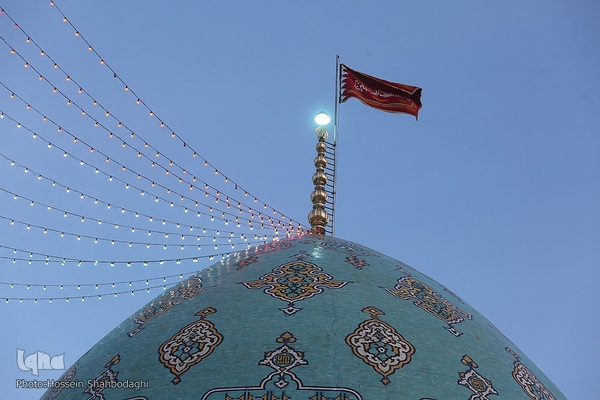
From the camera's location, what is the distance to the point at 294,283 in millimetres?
5043

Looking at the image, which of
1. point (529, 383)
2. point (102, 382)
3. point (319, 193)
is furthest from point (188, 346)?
point (319, 193)

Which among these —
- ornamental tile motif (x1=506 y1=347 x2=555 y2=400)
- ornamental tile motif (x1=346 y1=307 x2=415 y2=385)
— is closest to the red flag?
ornamental tile motif (x1=506 y1=347 x2=555 y2=400)

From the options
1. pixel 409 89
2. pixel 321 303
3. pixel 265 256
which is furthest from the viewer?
pixel 409 89

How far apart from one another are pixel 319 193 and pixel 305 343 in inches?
108

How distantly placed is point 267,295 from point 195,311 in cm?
50

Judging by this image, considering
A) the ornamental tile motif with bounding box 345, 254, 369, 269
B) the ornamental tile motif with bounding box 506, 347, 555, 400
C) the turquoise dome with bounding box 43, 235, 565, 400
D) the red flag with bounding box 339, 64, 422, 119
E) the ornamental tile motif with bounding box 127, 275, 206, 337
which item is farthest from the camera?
the red flag with bounding box 339, 64, 422, 119

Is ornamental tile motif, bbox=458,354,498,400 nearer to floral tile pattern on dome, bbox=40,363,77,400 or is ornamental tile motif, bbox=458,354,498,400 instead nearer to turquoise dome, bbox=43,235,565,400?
turquoise dome, bbox=43,235,565,400

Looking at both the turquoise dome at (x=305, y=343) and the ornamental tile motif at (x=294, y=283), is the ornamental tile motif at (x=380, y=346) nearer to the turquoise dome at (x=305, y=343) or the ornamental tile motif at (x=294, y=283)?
the turquoise dome at (x=305, y=343)

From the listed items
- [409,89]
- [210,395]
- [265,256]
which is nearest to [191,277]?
[265,256]

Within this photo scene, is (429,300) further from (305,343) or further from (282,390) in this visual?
(282,390)

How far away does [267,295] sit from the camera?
4.88 m

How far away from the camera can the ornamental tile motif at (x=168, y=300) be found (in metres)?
5.17

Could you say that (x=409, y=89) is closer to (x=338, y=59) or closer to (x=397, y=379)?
(x=338, y=59)

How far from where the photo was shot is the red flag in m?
7.70
